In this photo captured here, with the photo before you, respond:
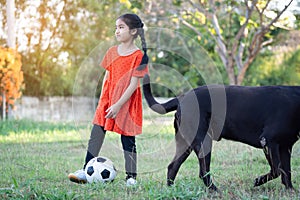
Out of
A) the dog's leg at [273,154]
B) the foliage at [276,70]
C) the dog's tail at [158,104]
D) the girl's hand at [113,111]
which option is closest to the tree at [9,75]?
the girl's hand at [113,111]

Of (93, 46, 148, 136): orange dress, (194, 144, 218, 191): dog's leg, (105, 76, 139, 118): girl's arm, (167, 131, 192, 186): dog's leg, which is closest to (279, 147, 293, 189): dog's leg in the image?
(194, 144, 218, 191): dog's leg

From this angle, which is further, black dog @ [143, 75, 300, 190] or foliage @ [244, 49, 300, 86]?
foliage @ [244, 49, 300, 86]

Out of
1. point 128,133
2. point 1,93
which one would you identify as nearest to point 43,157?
point 128,133

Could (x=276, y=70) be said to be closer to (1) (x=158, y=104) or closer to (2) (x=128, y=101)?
(2) (x=128, y=101)

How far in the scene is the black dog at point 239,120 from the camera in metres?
4.26

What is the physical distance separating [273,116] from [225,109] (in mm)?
407

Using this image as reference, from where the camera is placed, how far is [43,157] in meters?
6.67

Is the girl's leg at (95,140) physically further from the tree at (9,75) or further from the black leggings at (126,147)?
the tree at (9,75)

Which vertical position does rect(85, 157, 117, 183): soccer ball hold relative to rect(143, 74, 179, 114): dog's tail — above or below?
below

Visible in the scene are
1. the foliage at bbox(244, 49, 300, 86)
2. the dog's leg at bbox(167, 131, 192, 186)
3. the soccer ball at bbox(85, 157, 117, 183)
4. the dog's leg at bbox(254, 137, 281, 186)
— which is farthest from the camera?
the foliage at bbox(244, 49, 300, 86)

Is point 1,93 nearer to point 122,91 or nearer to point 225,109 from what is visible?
point 122,91

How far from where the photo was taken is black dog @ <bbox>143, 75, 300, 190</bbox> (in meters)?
4.26

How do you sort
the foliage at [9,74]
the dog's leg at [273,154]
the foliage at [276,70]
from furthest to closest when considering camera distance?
the foliage at [276,70] → the foliage at [9,74] → the dog's leg at [273,154]

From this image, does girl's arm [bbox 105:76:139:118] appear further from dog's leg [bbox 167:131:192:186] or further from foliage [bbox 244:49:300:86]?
foliage [bbox 244:49:300:86]
